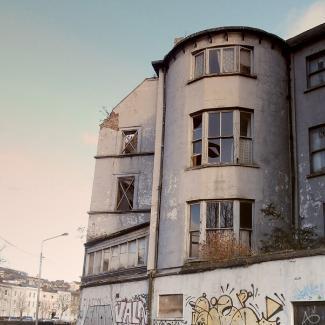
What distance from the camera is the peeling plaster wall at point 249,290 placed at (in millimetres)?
10589

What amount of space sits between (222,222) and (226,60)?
6240mm

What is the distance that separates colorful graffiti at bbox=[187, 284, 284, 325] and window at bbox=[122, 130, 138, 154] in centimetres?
1197

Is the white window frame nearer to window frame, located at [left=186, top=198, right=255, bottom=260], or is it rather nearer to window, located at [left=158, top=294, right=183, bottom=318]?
window frame, located at [left=186, top=198, right=255, bottom=260]

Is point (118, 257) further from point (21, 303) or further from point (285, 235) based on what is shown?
point (21, 303)

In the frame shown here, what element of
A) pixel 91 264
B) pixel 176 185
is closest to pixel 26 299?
pixel 91 264

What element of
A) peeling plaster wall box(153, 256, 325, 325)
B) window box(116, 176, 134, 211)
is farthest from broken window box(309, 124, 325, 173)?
window box(116, 176, 134, 211)

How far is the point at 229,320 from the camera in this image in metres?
12.4

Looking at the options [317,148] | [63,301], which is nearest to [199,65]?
[317,148]

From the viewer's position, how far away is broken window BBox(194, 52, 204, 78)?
17.7 meters

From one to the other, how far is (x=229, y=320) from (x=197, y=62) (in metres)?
9.94

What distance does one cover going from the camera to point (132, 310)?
17.1 metres

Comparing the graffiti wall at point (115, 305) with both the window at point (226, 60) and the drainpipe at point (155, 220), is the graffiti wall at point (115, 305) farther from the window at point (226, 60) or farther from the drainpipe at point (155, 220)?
the window at point (226, 60)

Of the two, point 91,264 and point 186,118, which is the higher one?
point 186,118

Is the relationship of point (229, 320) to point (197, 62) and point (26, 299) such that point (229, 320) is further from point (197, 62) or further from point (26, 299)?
point (26, 299)
